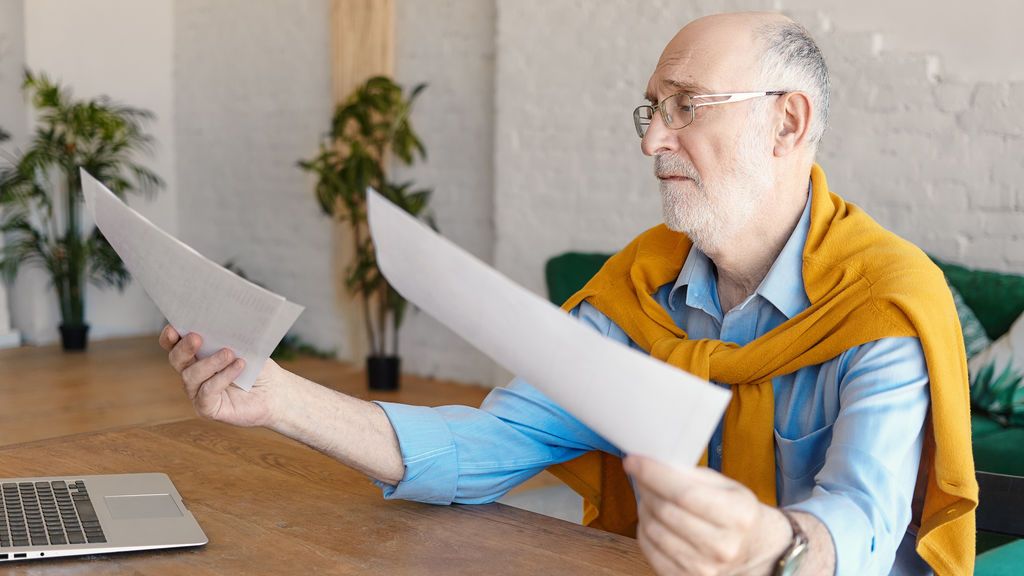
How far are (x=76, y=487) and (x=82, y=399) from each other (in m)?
4.22

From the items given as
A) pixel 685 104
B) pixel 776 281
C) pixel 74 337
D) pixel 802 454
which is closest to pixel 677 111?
pixel 685 104

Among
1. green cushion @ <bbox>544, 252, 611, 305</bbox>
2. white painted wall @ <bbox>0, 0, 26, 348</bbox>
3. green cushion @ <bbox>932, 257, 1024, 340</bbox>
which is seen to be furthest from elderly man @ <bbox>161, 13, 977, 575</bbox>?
white painted wall @ <bbox>0, 0, 26, 348</bbox>

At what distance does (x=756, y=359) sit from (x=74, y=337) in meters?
5.98

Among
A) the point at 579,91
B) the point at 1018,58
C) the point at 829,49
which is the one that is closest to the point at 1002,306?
the point at 1018,58

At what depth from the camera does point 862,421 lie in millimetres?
1282

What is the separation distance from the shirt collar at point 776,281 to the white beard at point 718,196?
0.23 feet

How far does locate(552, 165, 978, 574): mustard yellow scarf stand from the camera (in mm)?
1344

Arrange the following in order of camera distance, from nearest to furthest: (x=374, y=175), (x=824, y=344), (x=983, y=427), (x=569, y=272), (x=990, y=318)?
(x=824, y=344)
(x=983, y=427)
(x=990, y=318)
(x=569, y=272)
(x=374, y=175)

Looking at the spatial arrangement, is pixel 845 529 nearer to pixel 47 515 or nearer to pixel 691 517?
pixel 691 517

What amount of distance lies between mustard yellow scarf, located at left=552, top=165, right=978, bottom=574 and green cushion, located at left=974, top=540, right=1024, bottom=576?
0.73 m

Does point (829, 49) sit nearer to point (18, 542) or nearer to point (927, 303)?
point (927, 303)

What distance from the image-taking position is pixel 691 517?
34.9 inches

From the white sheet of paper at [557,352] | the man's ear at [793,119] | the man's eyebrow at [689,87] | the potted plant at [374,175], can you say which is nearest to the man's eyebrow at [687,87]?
the man's eyebrow at [689,87]

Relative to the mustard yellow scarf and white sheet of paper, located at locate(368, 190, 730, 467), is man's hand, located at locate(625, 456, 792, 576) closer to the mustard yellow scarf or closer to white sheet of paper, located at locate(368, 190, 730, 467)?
white sheet of paper, located at locate(368, 190, 730, 467)
